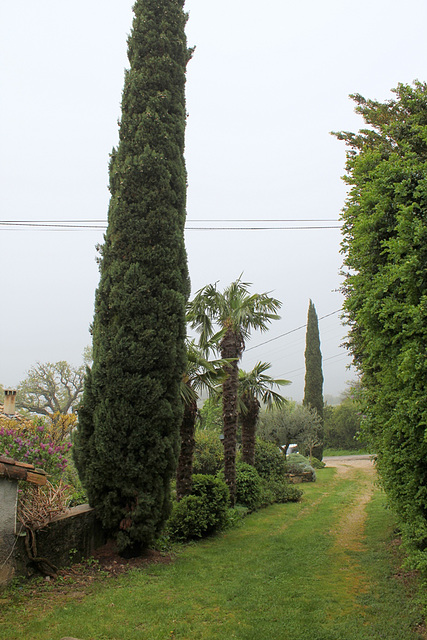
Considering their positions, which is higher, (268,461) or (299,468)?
(268,461)

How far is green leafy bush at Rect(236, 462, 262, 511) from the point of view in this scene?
12117mm

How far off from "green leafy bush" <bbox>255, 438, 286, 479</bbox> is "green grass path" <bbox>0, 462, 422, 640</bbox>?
6.70m

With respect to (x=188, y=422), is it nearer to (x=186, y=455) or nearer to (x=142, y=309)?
(x=186, y=455)

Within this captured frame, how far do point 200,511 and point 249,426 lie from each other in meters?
5.81

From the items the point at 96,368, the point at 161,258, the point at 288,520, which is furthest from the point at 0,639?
the point at 288,520

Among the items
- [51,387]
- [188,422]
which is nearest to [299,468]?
[188,422]

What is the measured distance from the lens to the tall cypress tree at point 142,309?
21.9 feet

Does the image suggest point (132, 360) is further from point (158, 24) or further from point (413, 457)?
point (158, 24)

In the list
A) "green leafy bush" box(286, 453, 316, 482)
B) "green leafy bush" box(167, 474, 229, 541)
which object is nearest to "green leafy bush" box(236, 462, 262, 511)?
"green leafy bush" box(167, 474, 229, 541)

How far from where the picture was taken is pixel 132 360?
22.5 ft

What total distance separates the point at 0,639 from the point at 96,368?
3673 millimetres

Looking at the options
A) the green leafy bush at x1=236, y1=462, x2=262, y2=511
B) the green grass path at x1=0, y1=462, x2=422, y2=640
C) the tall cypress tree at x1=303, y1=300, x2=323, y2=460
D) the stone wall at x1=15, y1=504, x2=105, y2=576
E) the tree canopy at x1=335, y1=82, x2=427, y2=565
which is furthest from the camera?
the tall cypress tree at x1=303, y1=300, x2=323, y2=460

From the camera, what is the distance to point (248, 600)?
5113 mm

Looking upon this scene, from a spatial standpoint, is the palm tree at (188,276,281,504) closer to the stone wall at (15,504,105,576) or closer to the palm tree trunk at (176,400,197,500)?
the palm tree trunk at (176,400,197,500)
